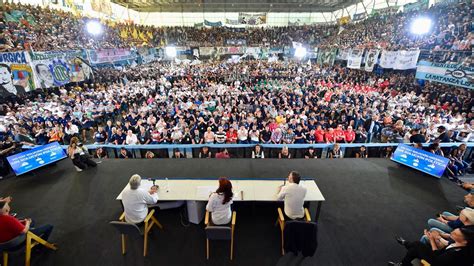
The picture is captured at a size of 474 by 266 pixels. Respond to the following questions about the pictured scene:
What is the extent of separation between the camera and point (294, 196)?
137 inches

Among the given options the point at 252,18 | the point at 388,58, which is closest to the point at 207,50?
the point at 252,18

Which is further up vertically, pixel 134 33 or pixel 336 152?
pixel 134 33

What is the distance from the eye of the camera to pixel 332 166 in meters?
6.11

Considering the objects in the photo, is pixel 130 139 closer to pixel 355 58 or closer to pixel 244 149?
pixel 244 149

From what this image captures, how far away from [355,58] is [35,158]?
21.8 meters

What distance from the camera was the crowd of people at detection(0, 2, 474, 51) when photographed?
13.3 m

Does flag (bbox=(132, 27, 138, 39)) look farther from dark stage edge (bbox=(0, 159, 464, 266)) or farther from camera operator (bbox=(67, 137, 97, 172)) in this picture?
camera operator (bbox=(67, 137, 97, 172))

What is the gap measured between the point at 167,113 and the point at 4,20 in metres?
12.1

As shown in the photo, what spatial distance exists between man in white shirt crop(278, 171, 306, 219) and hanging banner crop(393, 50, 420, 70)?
15.6m

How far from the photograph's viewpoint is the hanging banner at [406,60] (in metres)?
14.0

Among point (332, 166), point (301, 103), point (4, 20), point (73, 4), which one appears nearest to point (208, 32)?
point (73, 4)

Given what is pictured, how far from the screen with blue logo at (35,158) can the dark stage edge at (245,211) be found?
20cm

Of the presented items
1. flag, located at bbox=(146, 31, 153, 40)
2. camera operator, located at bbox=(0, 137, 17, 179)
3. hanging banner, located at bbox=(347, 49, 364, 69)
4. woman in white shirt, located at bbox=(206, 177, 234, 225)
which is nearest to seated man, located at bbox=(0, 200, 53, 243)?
woman in white shirt, located at bbox=(206, 177, 234, 225)

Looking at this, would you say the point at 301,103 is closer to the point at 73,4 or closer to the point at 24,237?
the point at 24,237
